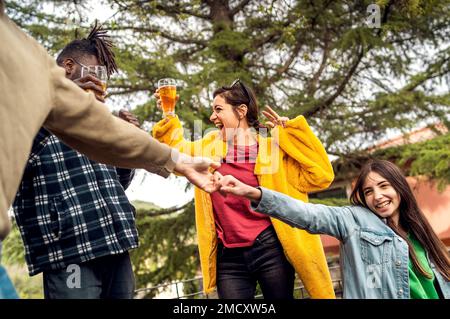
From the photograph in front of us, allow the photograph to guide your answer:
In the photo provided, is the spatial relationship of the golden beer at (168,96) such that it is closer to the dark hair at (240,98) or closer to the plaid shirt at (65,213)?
the dark hair at (240,98)

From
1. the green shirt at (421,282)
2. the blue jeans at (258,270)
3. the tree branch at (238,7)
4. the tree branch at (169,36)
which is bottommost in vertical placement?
the green shirt at (421,282)

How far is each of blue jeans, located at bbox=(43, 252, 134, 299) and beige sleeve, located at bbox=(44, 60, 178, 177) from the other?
0.71m

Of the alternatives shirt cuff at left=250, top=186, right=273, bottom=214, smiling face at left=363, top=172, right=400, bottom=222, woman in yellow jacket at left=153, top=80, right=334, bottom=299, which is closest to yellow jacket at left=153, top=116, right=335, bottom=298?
woman in yellow jacket at left=153, top=80, right=334, bottom=299

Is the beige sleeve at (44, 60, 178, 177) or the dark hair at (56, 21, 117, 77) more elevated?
the dark hair at (56, 21, 117, 77)

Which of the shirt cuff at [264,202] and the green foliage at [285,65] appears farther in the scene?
the green foliage at [285,65]

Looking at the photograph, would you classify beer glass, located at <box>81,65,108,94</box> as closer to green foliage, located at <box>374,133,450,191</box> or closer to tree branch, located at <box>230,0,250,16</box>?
green foliage, located at <box>374,133,450,191</box>

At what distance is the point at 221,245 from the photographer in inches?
123

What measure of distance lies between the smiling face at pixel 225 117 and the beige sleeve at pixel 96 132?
1614 mm

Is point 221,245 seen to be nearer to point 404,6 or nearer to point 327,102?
point 404,6

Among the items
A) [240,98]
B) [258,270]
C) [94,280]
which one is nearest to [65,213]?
[94,280]

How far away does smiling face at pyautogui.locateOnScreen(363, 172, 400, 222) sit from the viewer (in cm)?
288

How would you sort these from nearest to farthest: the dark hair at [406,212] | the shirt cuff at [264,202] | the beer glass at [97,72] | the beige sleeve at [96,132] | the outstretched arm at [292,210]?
the beige sleeve at [96,132], the outstretched arm at [292,210], the shirt cuff at [264,202], the beer glass at [97,72], the dark hair at [406,212]

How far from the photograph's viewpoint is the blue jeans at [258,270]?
9.82 feet

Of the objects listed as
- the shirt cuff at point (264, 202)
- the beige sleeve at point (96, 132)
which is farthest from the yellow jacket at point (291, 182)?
the beige sleeve at point (96, 132)
